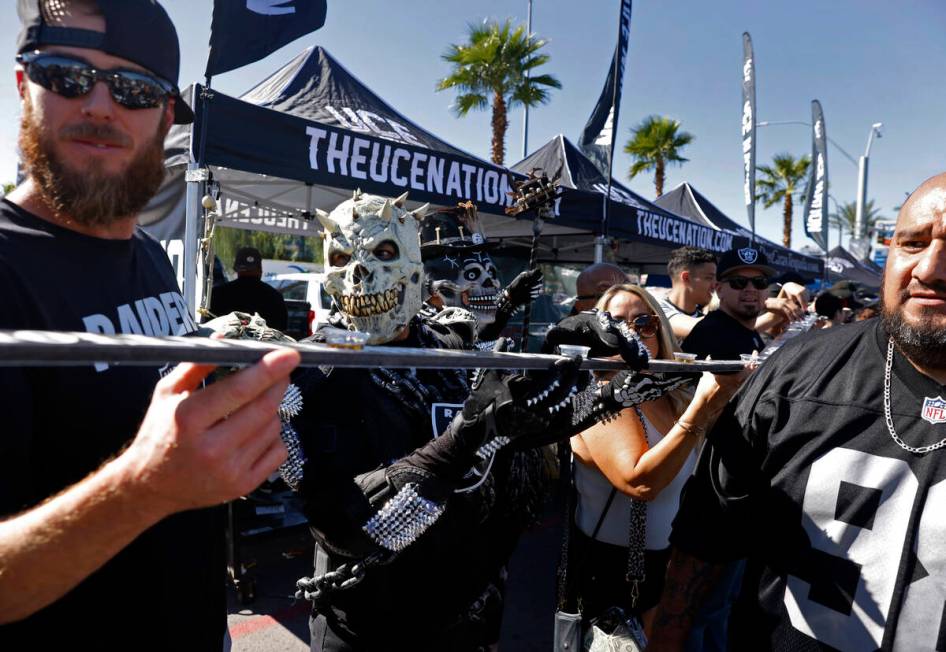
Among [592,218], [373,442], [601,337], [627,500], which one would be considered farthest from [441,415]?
[592,218]

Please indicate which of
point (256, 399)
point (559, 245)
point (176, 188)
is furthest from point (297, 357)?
point (559, 245)

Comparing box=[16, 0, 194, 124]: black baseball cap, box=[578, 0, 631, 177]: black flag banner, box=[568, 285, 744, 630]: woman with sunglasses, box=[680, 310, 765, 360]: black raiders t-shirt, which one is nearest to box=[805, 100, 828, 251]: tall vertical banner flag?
box=[578, 0, 631, 177]: black flag banner

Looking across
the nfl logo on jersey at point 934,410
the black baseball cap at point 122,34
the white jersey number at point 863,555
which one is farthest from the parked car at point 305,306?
the nfl logo on jersey at point 934,410

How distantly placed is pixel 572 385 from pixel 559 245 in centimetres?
1049

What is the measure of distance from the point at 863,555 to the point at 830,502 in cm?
14

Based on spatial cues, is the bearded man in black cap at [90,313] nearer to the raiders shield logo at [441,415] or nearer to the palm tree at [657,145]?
the raiders shield logo at [441,415]

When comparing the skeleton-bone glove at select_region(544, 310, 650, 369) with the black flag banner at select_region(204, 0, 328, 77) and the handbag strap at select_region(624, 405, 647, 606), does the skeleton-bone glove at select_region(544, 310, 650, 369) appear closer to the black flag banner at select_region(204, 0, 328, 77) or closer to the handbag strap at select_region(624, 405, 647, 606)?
the handbag strap at select_region(624, 405, 647, 606)

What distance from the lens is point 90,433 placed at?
1.19 metres

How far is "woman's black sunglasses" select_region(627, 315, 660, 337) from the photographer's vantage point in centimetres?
258

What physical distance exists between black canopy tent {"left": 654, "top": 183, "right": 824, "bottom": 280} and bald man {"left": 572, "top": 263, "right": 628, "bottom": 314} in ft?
33.5

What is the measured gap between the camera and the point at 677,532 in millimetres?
1842

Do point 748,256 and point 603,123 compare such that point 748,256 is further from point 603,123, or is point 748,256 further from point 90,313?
point 90,313

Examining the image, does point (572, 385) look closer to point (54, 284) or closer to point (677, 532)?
point (677, 532)

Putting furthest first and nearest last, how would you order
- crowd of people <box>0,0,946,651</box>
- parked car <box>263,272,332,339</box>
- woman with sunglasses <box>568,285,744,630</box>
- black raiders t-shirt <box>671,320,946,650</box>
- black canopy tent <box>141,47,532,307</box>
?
parked car <box>263,272,332,339</box>, black canopy tent <box>141,47,532,307</box>, woman with sunglasses <box>568,285,744,630</box>, black raiders t-shirt <box>671,320,946,650</box>, crowd of people <box>0,0,946,651</box>
